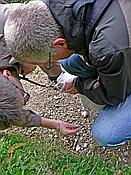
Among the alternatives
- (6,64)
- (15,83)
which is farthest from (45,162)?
(6,64)

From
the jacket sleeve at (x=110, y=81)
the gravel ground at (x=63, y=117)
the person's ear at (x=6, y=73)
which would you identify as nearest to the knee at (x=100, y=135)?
the jacket sleeve at (x=110, y=81)

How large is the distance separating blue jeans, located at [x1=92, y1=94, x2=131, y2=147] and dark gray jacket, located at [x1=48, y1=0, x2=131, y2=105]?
0.28 metres

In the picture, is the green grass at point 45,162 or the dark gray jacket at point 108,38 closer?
the dark gray jacket at point 108,38

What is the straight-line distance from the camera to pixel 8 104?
301 cm

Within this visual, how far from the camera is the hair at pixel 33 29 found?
2609mm

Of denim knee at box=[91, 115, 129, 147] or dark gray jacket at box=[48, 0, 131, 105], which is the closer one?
dark gray jacket at box=[48, 0, 131, 105]

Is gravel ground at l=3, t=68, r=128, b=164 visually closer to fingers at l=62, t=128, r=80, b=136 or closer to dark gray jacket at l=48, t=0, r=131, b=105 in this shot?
fingers at l=62, t=128, r=80, b=136

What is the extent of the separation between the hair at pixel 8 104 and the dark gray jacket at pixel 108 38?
0.51 meters

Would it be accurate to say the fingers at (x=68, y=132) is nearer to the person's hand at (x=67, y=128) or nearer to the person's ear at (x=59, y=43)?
the person's hand at (x=67, y=128)

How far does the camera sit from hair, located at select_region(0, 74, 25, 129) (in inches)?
118

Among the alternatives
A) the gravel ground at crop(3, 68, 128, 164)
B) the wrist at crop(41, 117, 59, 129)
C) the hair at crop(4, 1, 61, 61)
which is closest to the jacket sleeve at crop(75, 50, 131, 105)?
the hair at crop(4, 1, 61, 61)

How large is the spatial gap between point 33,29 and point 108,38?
1.17 ft

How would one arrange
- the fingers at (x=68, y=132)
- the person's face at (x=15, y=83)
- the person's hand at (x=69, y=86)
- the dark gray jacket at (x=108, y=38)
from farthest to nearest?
the fingers at (x=68, y=132)
the person's hand at (x=69, y=86)
the person's face at (x=15, y=83)
the dark gray jacket at (x=108, y=38)

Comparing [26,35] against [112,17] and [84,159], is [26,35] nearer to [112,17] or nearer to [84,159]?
[112,17]
